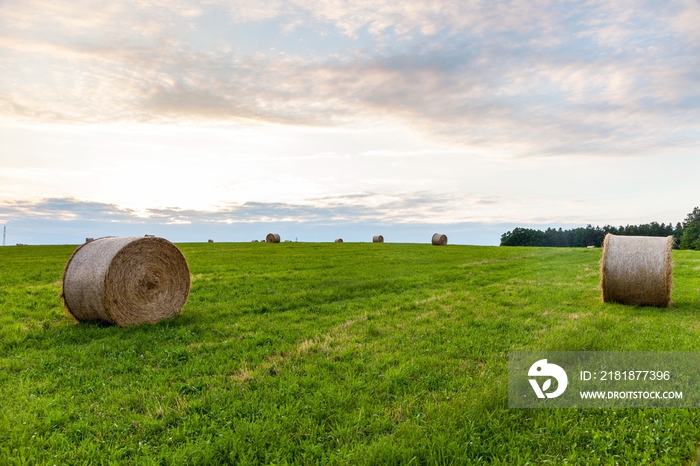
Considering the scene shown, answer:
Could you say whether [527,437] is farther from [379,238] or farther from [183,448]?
[379,238]

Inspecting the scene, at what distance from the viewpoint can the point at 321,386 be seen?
6.79 m

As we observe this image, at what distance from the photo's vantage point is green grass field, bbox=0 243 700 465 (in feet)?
16.9

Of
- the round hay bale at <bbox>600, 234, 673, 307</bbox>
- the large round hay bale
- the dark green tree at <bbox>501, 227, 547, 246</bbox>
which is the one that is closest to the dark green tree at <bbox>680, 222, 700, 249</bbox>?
the dark green tree at <bbox>501, 227, 547, 246</bbox>

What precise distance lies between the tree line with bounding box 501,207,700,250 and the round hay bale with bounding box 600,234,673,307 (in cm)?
7480

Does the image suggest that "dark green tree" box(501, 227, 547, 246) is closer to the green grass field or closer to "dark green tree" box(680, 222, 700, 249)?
"dark green tree" box(680, 222, 700, 249)

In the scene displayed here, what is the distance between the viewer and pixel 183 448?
516 cm

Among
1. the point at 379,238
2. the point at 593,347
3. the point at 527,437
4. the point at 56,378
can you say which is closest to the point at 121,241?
the point at 56,378

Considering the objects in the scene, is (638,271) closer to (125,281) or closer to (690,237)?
(125,281)

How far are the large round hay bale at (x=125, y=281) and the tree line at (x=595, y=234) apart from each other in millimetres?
84013

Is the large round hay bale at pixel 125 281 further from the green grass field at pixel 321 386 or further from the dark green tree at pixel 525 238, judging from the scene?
the dark green tree at pixel 525 238

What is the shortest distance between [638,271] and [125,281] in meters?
16.2

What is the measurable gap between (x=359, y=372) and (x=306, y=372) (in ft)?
3.09

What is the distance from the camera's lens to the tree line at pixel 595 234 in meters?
88.5

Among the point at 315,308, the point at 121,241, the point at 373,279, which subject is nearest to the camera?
the point at 121,241
